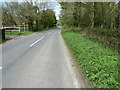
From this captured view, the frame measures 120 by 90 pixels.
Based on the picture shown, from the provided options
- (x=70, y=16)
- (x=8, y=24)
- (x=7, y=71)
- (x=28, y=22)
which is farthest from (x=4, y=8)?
(x=7, y=71)

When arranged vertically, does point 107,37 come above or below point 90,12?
below

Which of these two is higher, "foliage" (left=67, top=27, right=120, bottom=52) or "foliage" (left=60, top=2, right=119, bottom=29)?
"foliage" (left=60, top=2, right=119, bottom=29)

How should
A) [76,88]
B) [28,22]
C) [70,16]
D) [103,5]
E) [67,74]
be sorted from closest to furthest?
[76,88], [67,74], [103,5], [70,16], [28,22]

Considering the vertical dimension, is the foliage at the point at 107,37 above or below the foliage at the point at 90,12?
below

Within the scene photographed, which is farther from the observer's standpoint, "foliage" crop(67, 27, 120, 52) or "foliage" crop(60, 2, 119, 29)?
"foliage" crop(60, 2, 119, 29)

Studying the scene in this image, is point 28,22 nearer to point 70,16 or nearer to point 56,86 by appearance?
point 70,16

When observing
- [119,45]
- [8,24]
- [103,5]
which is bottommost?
[119,45]

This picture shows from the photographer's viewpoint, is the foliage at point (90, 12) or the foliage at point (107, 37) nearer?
the foliage at point (107, 37)

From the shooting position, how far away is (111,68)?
4.29 metres

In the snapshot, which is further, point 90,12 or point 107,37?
point 90,12

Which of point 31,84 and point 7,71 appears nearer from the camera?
point 31,84

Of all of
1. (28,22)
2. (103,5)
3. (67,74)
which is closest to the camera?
(67,74)

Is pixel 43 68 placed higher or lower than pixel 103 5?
lower

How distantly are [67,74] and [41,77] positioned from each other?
1.08 m
